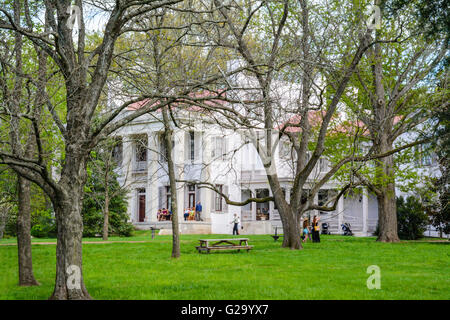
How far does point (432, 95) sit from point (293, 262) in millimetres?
12230

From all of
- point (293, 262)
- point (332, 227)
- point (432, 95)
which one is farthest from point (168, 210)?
point (293, 262)

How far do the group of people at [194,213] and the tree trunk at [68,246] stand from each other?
3239cm

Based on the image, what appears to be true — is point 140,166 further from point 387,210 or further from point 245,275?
point 245,275

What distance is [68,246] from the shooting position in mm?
9750

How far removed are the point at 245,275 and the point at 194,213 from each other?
95.1ft

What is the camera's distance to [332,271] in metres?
14.7

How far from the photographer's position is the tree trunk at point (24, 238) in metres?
12.6

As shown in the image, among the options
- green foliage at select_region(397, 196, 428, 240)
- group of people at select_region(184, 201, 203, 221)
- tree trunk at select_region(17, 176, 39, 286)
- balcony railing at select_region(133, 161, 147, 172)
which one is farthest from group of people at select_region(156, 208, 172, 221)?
tree trunk at select_region(17, 176, 39, 286)

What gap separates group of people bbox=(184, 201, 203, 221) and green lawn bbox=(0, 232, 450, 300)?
20.8 m

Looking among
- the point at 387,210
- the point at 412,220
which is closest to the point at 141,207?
the point at 412,220

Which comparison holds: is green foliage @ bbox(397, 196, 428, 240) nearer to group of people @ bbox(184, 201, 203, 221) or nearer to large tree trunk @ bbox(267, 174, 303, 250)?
large tree trunk @ bbox(267, 174, 303, 250)

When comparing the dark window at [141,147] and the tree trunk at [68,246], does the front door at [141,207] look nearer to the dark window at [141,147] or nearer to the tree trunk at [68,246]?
the dark window at [141,147]

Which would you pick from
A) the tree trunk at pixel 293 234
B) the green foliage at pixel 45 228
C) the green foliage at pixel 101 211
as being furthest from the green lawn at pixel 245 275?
the green foliage at pixel 45 228

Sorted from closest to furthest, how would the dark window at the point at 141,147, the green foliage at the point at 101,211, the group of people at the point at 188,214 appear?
the dark window at the point at 141,147 → the green foliage at the point at 101,211 → the group of people at the point at 188,214
